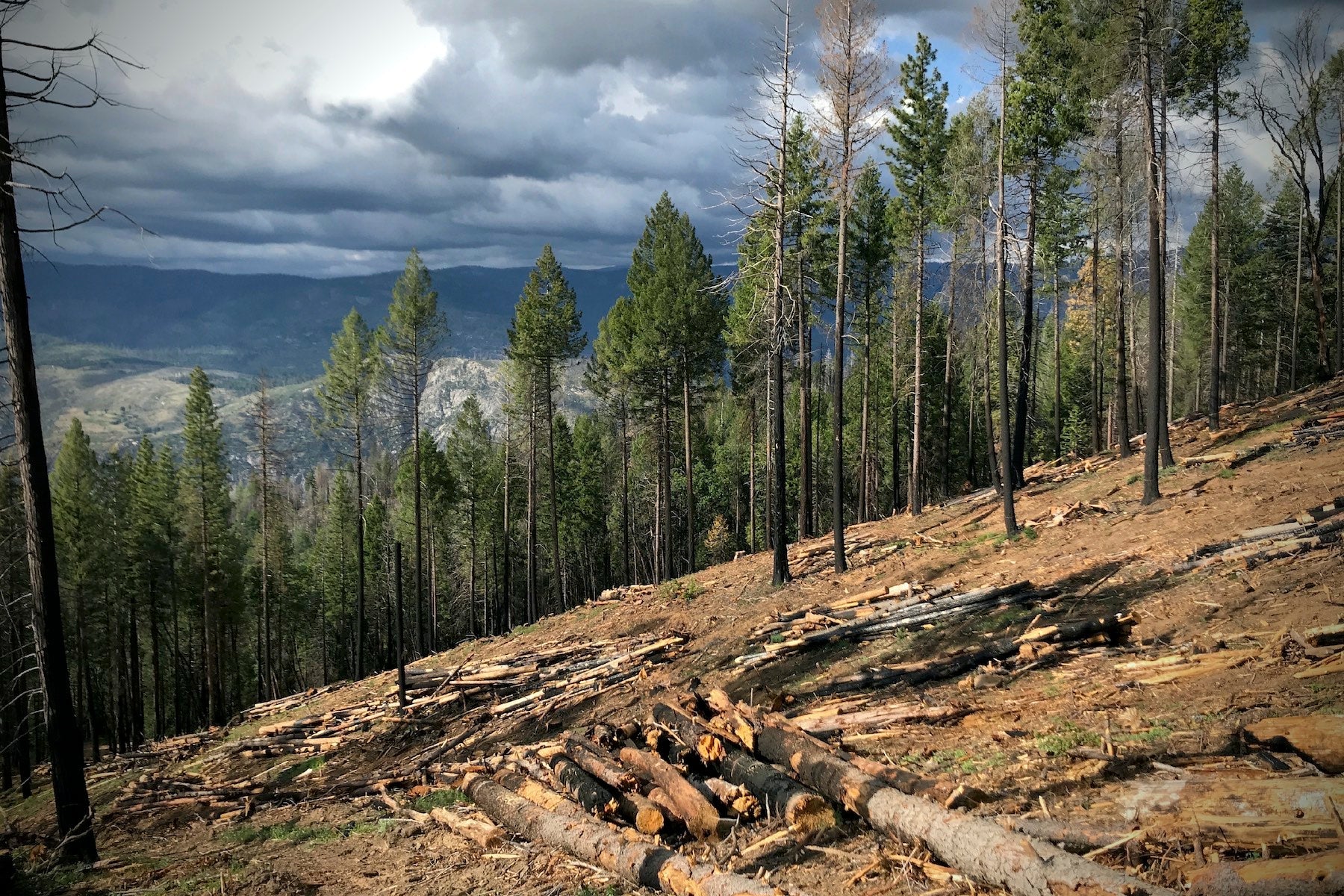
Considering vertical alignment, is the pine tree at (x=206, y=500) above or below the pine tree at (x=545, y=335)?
below

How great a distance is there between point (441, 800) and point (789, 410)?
134 feet

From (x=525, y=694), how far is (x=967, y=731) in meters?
11.2

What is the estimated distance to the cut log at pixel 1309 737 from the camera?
6.15 m

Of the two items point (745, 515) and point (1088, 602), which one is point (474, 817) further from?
point (745, 515)

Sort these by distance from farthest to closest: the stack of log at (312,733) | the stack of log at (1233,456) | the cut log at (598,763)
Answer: the stack of log at (1233,456) → the stack of log at (312,733) → the cut log at (598,763)

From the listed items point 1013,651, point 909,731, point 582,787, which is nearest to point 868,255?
point 1013,651

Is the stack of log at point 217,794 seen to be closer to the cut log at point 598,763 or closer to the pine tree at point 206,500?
the cut log at point 598,763

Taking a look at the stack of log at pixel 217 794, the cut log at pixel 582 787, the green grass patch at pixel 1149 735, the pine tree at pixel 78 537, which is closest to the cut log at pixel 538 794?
Answer: the cut log at pixel 582 787

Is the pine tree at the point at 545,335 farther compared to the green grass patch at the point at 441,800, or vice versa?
the pine tree at the point at 545,335

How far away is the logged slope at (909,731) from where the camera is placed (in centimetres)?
635

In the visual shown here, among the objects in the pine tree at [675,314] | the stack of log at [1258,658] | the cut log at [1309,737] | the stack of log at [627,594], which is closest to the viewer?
the cut log at [1309,737]

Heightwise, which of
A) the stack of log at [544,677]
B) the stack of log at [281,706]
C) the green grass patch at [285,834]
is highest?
the green grass patch at [285,834]

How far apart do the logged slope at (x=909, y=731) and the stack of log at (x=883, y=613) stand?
0.22 ft

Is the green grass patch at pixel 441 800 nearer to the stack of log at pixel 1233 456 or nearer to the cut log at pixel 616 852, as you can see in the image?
the cut log at pixel 616 852
